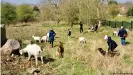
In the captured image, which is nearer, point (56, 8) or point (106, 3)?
point (106, 3)

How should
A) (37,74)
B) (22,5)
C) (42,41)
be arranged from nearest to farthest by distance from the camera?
(37,74)
(42,41)
(22,5)

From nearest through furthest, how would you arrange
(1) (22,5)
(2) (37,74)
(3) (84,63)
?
1. (2) (37,74)
2. (3) (84,63)
3. (1) (22,5)

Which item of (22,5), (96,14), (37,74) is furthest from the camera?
(22,5)

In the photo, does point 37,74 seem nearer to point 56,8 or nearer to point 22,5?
point 56,8

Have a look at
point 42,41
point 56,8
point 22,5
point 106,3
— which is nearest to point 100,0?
point 106,3

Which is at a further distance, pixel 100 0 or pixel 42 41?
pixel 100 0

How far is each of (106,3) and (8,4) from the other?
2380cm

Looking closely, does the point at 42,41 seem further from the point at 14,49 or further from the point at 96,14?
the point at 96,14

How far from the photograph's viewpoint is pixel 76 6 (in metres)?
49.3

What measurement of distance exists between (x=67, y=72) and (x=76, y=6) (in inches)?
1405

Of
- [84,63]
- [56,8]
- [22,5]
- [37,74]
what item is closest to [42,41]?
[84,63]

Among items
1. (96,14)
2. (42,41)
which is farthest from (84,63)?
(96,14)

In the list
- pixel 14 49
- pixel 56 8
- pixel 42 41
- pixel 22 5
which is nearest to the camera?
pixel 14 49

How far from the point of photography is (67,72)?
14258mm
